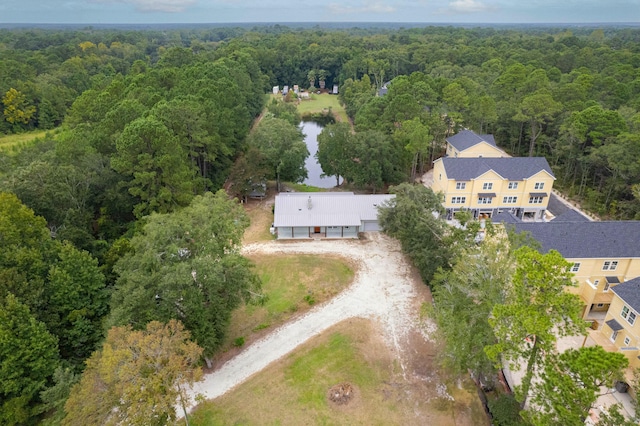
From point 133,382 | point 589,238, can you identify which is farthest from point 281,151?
point 133,382

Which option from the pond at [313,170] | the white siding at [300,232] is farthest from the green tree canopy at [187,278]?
the pond at [313,170]

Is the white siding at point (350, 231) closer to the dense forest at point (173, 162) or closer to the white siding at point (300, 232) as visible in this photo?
the white siding at point (300, 232)

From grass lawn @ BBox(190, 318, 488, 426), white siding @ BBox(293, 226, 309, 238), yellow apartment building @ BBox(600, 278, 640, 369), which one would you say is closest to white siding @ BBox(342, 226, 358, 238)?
white siding @ BBox(293, 226, 309, 238)

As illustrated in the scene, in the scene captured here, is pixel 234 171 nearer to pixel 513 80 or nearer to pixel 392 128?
pixel 392 128

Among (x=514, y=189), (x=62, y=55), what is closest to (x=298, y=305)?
(x=514, y=189)

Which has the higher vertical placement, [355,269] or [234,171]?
[234,171]

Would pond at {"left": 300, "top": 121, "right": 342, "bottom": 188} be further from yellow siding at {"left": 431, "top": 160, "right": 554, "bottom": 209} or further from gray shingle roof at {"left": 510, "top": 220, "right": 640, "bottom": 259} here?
gray shingle roof at {"left": 510, "top": 220, "right": 640, "bottom": 259}
